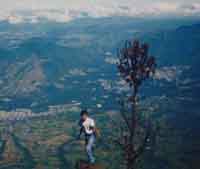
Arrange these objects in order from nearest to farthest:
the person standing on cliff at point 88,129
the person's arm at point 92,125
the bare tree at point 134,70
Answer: the bare tree at point 134,70
the person standing on cliff at point 88,129
the person's arm at point 92,125

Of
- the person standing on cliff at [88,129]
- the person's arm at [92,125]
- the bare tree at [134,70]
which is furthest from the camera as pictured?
the person's arm at [92,125]

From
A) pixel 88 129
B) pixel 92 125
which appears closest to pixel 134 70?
pixel 92 125

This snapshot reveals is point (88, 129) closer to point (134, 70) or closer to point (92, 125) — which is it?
point (92, 125)

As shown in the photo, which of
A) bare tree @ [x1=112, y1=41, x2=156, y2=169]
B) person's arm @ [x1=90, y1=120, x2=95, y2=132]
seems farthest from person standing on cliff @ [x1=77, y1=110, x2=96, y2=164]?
bare tree @ [x1=112, y1=41, x2=156, y2=169]

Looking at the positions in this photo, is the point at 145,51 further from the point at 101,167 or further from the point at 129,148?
the point at 101,167

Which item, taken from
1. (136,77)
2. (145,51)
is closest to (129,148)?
(136,77)

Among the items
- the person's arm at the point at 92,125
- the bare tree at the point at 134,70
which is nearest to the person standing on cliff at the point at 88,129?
the person's arm at the point at 92,125

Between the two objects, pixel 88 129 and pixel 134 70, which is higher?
pixel 134 70

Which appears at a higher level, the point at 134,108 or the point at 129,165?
the point at 134,108

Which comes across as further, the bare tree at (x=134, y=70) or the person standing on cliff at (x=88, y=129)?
the person standing on cliff at (x=88, y=129)

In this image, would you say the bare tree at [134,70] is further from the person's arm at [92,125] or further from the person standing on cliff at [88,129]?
the person standing on cliff at [88,129]

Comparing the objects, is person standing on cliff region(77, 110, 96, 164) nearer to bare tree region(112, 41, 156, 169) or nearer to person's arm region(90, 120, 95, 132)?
person's arm region(90, 120, 95, 132)
